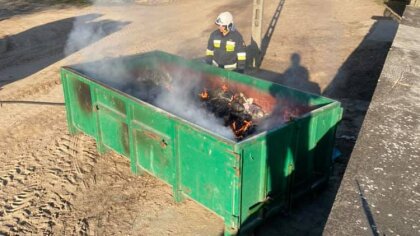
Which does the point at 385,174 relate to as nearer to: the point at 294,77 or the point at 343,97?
the point at 343,97

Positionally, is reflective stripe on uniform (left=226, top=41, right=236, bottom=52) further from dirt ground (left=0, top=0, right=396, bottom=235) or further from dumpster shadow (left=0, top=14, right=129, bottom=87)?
dumpster shadow (left=0, top=14, right=129, bottom=87)

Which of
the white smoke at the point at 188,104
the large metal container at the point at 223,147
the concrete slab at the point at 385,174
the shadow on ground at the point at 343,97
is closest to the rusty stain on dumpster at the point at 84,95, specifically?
the large metal container at the point at 223,147

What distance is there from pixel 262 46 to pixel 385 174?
932 cm

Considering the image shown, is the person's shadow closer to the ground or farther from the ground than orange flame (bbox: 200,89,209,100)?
closer to the ground

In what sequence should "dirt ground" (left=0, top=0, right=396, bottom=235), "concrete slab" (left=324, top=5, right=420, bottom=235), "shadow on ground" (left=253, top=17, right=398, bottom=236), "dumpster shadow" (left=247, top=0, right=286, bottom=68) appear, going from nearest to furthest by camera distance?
1. "concrete slab" (left=324, top=5, right=420, bottom=235)
2. "shadow on ground" (left=253, top=17, right=398, bottom=236)
3. "dirt ground" (left=0, top=0, right=396, bottom=235)
4. "dumpster shadow" (left=247, top=0, right=286, bottom=68)

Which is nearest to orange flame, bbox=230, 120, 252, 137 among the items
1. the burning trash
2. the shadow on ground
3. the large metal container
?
the burning trash

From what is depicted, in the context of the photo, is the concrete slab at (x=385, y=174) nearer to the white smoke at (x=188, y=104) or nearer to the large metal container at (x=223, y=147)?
the large metal container at (x=223, y=147)

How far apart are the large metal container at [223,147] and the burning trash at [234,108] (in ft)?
0.55

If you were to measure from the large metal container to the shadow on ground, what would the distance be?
31cm

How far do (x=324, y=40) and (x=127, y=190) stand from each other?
29.7ft

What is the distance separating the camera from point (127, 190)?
6.09 metres

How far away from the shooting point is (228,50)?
24.0 feet

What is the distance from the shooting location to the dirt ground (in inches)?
217

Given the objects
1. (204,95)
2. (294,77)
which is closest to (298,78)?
(294,77)
